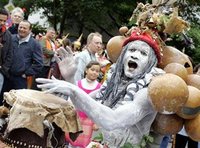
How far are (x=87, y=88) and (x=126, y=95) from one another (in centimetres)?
249

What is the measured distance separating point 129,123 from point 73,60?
2.56ft

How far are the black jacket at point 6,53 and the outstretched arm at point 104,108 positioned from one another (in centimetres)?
366

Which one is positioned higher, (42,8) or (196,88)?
(196,88)

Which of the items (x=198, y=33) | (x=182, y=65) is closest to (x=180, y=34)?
(x=182, y=65)

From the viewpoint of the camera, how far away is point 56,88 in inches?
107

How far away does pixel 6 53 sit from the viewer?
639cm

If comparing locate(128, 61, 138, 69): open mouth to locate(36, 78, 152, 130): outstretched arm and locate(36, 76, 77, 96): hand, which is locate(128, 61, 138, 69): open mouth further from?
locate(36, 76, 77, 96): hand

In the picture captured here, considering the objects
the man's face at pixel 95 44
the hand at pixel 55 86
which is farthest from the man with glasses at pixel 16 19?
the hand at pixel 55 86

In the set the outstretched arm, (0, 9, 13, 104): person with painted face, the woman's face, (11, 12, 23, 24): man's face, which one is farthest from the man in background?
the outstretched arm

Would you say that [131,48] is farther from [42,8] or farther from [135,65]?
[42,8]

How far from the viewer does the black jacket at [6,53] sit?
6355 mm

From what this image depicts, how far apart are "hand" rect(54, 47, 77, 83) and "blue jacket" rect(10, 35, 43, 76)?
3.20 metres

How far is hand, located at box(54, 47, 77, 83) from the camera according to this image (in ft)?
11.3

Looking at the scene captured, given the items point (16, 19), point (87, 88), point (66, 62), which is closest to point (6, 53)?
point (16, 19)
